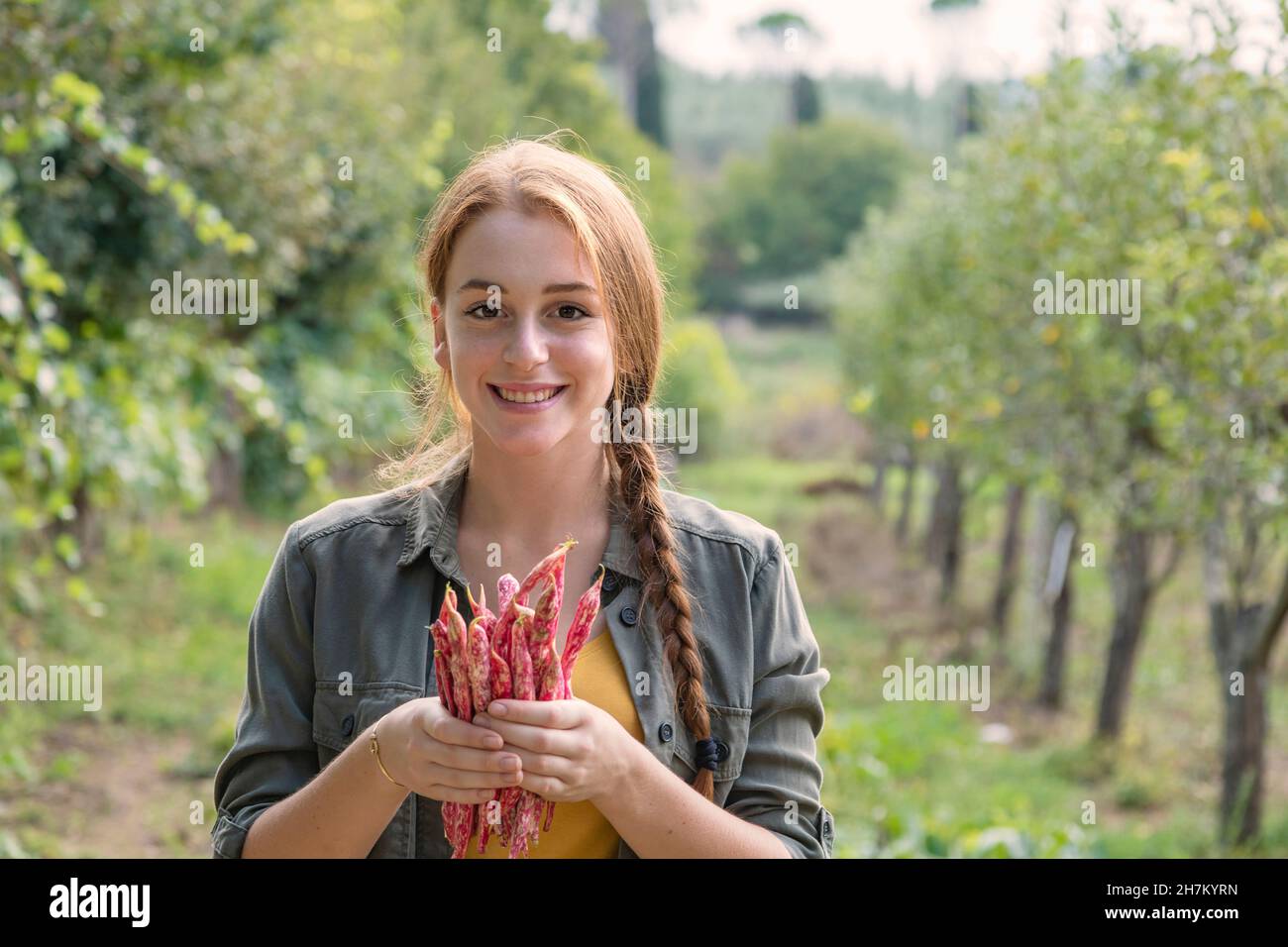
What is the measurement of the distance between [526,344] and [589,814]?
0.78m

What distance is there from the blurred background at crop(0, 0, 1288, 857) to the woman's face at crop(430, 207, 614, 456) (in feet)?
1.95

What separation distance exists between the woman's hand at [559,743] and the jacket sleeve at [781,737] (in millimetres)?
425

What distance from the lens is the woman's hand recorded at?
1933 mm

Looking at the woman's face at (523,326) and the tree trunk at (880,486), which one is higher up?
the woman's face at (523,326)

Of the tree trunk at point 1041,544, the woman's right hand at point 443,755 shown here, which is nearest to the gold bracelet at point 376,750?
the woman's right hand at point 443,755

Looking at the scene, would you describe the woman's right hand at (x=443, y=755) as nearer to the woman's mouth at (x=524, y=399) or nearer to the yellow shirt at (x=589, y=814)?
the yellow shirt at (x=589, y=814)

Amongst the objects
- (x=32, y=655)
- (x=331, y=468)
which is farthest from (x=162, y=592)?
(x=331, y=468)

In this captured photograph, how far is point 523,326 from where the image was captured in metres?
2.29

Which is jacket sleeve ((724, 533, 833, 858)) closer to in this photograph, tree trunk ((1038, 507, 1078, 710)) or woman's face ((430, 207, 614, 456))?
woman's face ((430, 207, 614, 456))

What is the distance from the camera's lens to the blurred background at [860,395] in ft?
23.6

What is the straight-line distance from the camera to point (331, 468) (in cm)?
2238

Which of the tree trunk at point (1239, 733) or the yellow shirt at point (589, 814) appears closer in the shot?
the yellow shirt at point (589, 814)

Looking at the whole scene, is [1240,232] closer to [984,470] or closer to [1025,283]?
[1025,283]

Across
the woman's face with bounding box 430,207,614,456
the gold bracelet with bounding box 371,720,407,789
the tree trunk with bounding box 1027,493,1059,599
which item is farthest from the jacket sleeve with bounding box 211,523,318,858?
the tree trunk with bounding box 1027,493,1059,599
